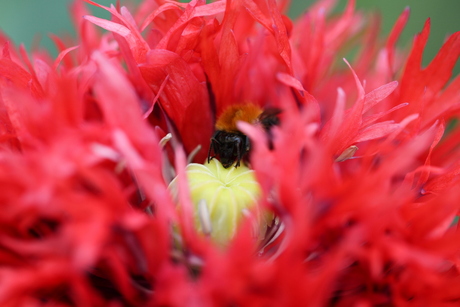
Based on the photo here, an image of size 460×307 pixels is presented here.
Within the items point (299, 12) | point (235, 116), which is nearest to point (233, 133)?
point (235, 116)

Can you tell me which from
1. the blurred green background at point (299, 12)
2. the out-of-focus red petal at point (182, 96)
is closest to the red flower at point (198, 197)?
the out-of-focus red petal at point (182, 96)

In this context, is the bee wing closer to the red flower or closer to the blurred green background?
the red flower

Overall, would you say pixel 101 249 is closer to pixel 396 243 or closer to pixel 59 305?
pixel 59 305

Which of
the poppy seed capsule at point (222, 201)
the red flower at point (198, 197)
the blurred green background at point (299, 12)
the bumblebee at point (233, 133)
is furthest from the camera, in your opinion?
the blurred green background at point (299, 12)

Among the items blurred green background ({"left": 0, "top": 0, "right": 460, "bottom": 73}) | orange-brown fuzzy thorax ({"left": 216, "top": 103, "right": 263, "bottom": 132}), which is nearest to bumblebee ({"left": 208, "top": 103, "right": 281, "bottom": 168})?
orange-brown fuzzy thorax ({"left": 216, "top": 103, "right": 263, "bottom": 132})

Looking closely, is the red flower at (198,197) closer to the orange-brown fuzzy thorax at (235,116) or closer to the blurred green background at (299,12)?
the orange-brown fuzzy thorax at (235,116)

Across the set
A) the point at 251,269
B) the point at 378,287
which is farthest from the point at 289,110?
the point at 378,287
